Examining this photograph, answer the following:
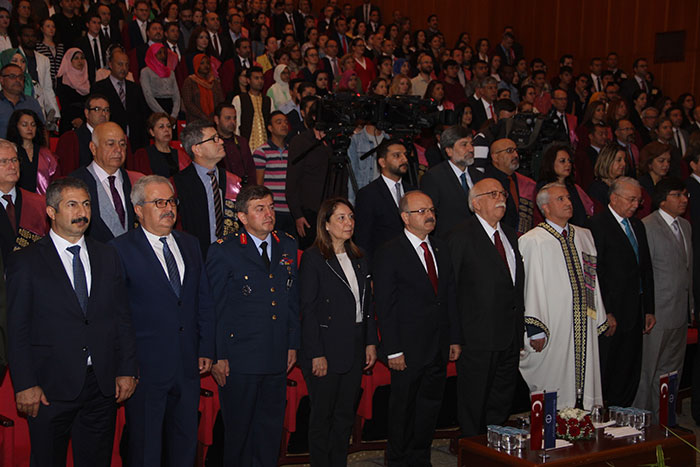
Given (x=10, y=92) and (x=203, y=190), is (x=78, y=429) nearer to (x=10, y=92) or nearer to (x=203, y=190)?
(x=203, y=190)

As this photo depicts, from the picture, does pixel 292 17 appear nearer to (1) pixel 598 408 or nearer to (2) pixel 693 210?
(2) pixel 693 210

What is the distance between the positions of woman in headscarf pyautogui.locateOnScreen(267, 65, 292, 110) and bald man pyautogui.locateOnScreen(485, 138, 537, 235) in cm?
341

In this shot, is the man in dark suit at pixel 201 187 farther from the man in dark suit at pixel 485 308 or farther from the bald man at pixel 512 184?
the bald man at pixel 512 184

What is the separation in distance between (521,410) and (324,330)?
185 cm

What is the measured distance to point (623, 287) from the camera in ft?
15.7

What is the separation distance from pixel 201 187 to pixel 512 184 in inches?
87.6

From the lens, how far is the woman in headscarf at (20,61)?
628 centimetres

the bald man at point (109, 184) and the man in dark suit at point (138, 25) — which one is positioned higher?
the man in dark suit at point (138, 25)

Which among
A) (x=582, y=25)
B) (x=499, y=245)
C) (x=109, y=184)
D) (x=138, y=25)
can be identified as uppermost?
(x=582, y=25)

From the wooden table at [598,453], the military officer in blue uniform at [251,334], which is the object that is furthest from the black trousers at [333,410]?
the wooden table at [598,453]

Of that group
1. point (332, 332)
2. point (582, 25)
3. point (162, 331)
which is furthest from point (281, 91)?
point (582, 25)

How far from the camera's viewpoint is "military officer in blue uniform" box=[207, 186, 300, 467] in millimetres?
3590

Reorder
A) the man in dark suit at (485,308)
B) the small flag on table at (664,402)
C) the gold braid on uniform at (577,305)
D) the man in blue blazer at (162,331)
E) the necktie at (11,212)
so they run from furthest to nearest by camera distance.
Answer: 1. the gold braid on uniform at (577,305)
2. the man in dark suit at (485,308)
3. the small flag on table at (664,402)
4. the necktie at (11,212)
5. the man in blue blazer at (162,331)

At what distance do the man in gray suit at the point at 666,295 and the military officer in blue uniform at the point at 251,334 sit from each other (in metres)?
2.53
